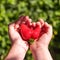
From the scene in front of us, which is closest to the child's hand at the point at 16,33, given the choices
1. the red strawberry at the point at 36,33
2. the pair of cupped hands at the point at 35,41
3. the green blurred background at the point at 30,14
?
the pair of cupped hands at the point at 35,41

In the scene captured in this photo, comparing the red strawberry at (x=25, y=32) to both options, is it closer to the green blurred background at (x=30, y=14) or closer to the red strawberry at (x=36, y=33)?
the red strawberry at (x=36, y=33)

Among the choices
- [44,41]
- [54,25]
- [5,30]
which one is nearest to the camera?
[44,41]

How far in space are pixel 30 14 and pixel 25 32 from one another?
1.26 metres

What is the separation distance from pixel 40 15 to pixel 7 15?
1.50 feet

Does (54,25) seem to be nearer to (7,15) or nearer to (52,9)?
(52,9)

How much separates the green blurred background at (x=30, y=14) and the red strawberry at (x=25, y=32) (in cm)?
106

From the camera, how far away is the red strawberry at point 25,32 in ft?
11.2

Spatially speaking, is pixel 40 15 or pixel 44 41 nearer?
pixel 44 41

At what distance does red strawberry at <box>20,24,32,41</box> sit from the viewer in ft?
11.2

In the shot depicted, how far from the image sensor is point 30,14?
471cm

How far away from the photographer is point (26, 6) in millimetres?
4777

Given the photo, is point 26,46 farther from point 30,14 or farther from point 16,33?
point 30,14

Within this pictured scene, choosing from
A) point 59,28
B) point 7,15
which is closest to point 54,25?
→ point 59,28

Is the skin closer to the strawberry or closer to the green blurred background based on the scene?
the strawberry
